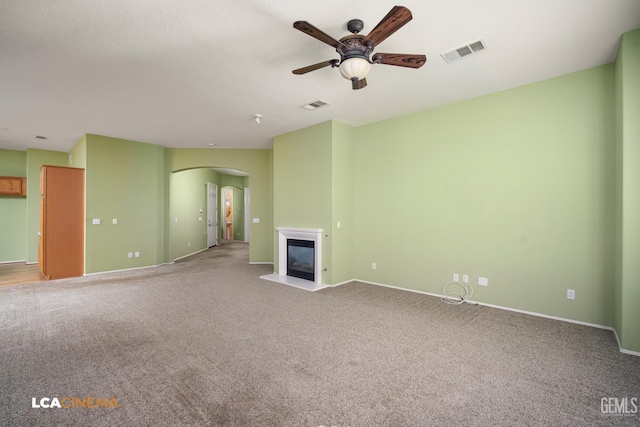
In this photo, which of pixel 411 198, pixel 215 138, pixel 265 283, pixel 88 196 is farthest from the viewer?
pixel 215 138

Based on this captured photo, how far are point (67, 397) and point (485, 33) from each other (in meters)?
4.56

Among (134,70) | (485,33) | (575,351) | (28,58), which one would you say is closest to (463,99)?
(485,33)

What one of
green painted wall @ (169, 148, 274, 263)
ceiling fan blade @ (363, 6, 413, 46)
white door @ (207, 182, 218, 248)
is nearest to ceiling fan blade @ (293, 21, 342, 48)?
ceiling fan blade @ (363, 6, 413, 46)

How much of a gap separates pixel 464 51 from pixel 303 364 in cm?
347

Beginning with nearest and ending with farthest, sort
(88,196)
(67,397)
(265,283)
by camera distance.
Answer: (67,397)
(265,283)
(88,196)

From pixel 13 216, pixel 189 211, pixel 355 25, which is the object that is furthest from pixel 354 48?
pixel 13 216

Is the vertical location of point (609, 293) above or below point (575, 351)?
above

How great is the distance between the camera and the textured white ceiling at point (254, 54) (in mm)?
2473

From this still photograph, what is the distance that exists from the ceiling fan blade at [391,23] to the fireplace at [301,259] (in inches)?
148

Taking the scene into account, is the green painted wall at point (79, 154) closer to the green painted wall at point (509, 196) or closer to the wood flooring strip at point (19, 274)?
the wood flooring strip at point (19, 274)

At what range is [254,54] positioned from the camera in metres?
3.14

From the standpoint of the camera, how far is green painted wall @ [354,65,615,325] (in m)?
3.39

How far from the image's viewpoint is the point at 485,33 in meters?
2.79

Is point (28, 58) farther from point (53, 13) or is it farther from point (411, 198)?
point (411, 198)
